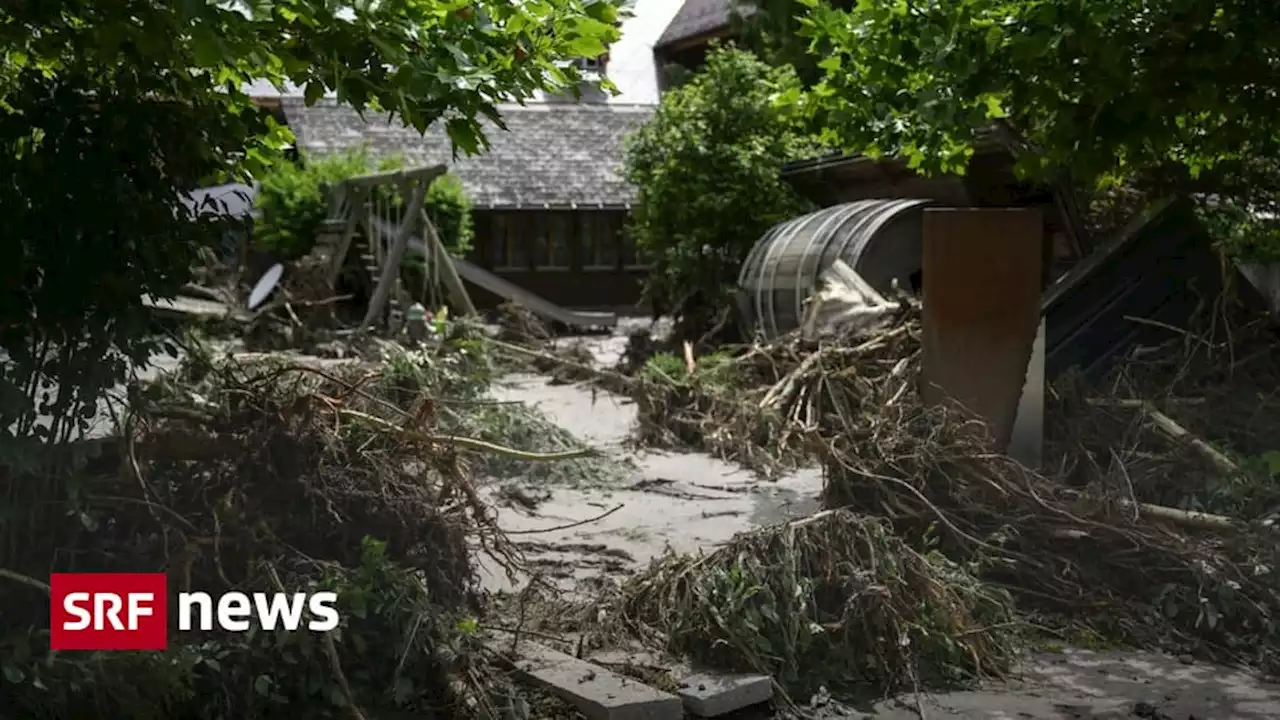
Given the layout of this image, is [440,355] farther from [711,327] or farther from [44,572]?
[44,572]

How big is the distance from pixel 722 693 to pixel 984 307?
3152 millimetres

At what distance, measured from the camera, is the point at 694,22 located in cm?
2916

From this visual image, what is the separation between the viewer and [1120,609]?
222 inches

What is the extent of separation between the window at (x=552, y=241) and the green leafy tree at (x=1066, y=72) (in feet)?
67.6

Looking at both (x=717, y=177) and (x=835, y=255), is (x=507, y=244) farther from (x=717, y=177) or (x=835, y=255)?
(x=835, y=255)

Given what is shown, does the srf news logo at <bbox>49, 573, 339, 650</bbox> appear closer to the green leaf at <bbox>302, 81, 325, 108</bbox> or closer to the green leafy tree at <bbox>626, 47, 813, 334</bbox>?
the green leaf at <bbox>302, 81, 325, 108</bbox>

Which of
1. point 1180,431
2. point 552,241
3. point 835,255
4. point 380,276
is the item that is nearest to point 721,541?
point 1180,431

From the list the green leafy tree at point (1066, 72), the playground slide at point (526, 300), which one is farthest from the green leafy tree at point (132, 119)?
the playground slide at point (526, 300)

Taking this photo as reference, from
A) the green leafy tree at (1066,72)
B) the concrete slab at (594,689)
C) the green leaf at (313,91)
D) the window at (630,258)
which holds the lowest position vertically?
the concrete slab at (594,689)

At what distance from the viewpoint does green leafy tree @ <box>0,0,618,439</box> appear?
12.1 feet

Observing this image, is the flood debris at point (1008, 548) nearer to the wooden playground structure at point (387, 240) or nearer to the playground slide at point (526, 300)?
the wooden playground structure at point (387, 240)

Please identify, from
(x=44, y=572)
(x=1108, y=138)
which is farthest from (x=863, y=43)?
(x=44, y=572)

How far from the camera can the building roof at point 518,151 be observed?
2689 centimetres

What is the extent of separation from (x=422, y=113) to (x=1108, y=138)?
350 cm
